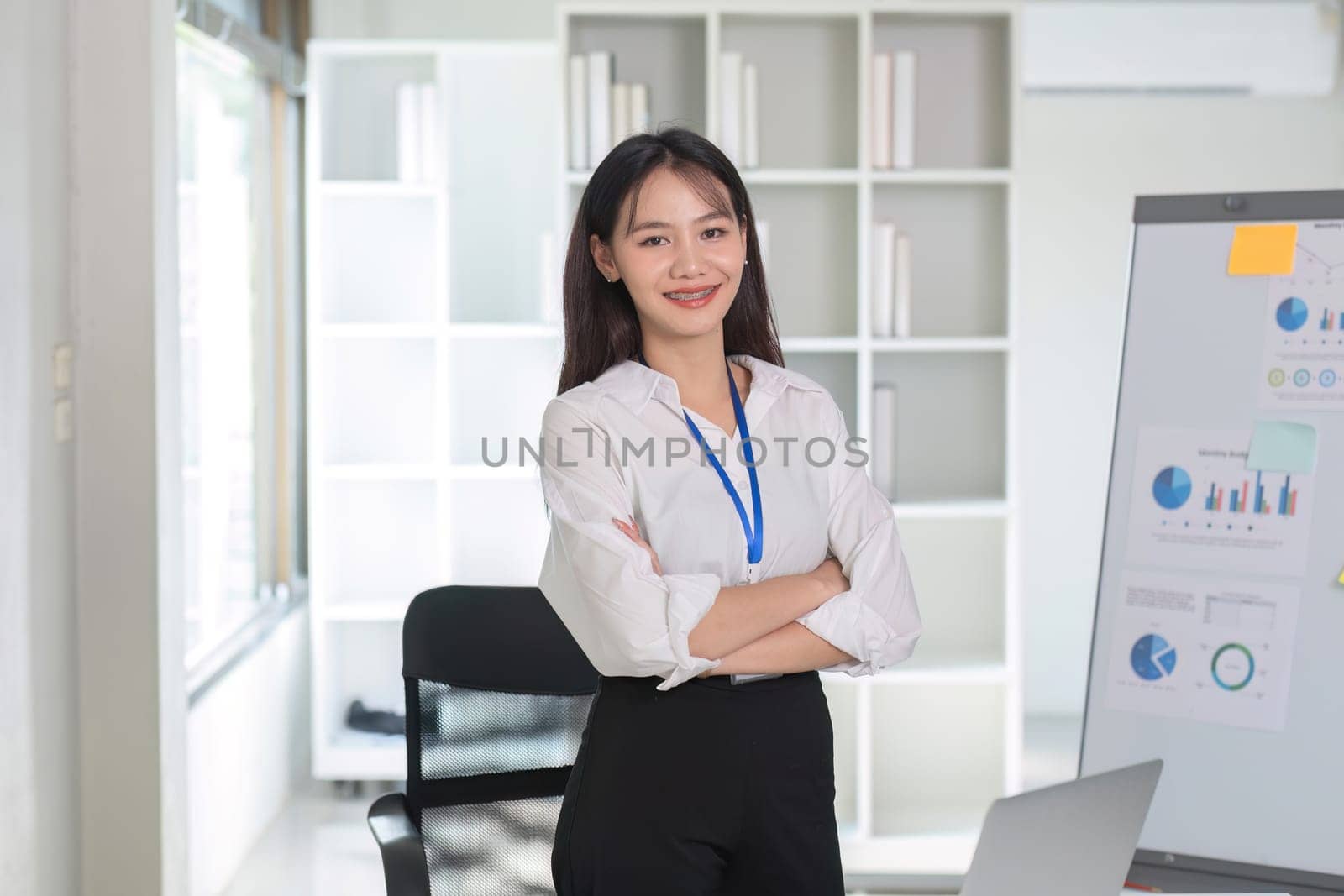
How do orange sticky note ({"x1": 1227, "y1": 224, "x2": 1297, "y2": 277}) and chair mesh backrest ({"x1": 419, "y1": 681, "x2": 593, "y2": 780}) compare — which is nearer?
orange sticky note ({"x1": 1227, "y1": 224, "x2": 1297, "y2": 277})

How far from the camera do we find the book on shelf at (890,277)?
3.56 meters

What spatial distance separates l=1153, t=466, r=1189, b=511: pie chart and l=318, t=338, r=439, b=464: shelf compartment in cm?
291

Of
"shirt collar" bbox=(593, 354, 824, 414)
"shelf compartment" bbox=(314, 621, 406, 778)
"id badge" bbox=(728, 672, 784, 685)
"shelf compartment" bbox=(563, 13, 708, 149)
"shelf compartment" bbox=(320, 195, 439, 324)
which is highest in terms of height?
"shelf compartment" bbox=(563, 13, 708, 149)

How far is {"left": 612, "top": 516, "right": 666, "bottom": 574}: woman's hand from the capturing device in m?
1.55

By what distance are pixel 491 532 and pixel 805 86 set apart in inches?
67.9

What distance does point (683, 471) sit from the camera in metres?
1.61

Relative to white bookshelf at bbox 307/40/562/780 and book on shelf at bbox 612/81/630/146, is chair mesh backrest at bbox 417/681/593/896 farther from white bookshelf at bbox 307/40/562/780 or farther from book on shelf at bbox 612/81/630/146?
white bookshelf at bbox 307/40/562/780

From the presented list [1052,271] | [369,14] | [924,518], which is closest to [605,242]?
[924,518]

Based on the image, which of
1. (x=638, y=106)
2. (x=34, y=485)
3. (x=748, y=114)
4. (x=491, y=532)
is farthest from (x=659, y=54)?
(x=34, y=485)

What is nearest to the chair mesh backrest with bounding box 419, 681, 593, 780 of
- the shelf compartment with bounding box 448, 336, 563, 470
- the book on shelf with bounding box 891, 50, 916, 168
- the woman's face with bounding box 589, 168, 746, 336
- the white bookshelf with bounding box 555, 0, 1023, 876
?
the woman's face with bounding box 589, 168, 746, 336

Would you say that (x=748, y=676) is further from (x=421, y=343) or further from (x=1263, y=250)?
(x=421, y=343)

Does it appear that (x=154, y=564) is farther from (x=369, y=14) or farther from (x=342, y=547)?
(x=369, y=14)

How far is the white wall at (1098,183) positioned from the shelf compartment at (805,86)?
62.1 inches

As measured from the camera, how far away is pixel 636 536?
1.57 metres
